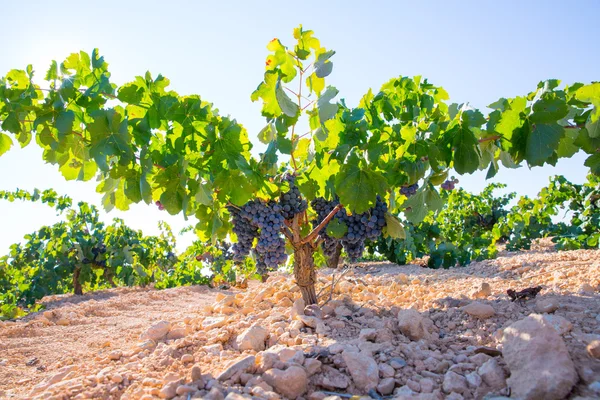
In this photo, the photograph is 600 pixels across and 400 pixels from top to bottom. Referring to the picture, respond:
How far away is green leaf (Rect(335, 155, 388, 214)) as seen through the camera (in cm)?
286

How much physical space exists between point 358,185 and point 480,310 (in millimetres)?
1065

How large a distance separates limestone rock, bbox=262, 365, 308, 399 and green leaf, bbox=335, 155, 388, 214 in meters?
1.10

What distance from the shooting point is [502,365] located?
2111mm

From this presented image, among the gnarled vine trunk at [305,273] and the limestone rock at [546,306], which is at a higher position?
the gnarled vine trunk at [305,273]

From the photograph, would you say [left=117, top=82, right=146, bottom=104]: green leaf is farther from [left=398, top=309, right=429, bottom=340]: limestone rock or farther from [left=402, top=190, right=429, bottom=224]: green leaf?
[left=398, top=309, right=429, bottom=340]: limestone rock

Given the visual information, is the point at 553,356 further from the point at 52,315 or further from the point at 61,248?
the point at 61,248

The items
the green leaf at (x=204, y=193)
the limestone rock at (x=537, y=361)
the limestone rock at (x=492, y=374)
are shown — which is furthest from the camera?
the green leaf at (x=204, y=193)

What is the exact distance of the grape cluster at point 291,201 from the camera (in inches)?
131

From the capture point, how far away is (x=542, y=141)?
9.43 feet

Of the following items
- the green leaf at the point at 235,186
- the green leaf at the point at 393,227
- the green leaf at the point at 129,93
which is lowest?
the green leaf at the point at 393,227

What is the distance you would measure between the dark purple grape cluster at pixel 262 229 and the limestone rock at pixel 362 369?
3.72 ft

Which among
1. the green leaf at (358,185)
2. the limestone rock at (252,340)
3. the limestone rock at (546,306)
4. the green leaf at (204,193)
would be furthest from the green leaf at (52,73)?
the limestone rock at (546,306)

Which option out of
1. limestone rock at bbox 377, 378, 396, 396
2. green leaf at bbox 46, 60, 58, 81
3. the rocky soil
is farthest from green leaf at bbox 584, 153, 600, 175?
green leaf at bbox 46, 60, 58, 81

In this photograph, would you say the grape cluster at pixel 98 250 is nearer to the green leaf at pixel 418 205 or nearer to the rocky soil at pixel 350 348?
the rocky soil at pixel 350 348
